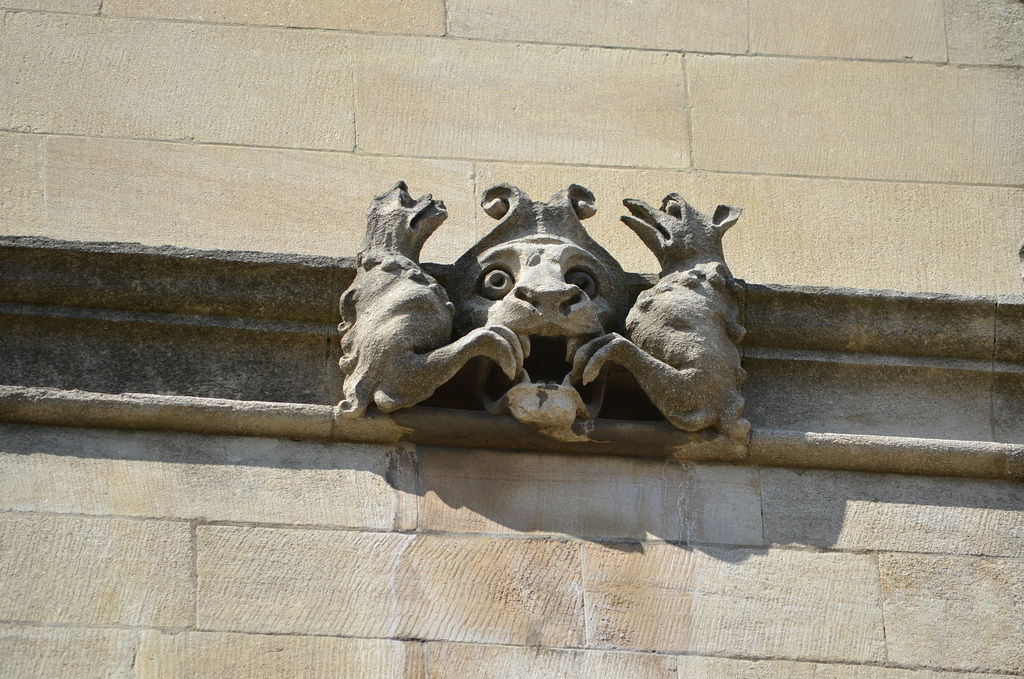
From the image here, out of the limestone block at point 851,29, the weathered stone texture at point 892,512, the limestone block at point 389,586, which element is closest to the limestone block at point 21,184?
the limestone block at point 389,586

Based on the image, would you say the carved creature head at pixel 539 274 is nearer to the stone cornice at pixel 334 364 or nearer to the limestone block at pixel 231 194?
the stone cornice at pixel 334 364

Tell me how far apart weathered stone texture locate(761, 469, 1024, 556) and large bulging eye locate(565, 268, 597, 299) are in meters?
0.72

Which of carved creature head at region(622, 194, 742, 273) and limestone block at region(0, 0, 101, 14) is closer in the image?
carved creature head at region(622, 194, 742, 273)

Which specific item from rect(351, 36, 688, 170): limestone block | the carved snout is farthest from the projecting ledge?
rect(351, 36, 688, 170): limestone block

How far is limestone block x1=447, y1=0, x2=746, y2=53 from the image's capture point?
595cm

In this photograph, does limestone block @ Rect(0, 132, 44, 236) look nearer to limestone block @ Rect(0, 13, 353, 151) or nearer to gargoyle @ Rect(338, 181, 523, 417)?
limestone block @ Rect(0, 13, 353, 151)

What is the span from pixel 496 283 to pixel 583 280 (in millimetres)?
255

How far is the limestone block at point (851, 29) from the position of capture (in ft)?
19.8

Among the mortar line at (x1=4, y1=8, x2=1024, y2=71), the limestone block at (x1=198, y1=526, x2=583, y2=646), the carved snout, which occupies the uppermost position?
the mortar line at (x1=4, y1=8, x2=1024, y2=71)

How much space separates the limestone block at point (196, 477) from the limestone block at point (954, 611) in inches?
52.3

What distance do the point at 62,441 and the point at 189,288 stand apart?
61 centimetres

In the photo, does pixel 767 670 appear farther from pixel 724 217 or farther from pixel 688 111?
pixel 688 111

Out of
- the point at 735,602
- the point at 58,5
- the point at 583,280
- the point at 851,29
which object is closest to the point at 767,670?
the point at 735,602

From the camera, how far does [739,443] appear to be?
→ 15.2 feet
